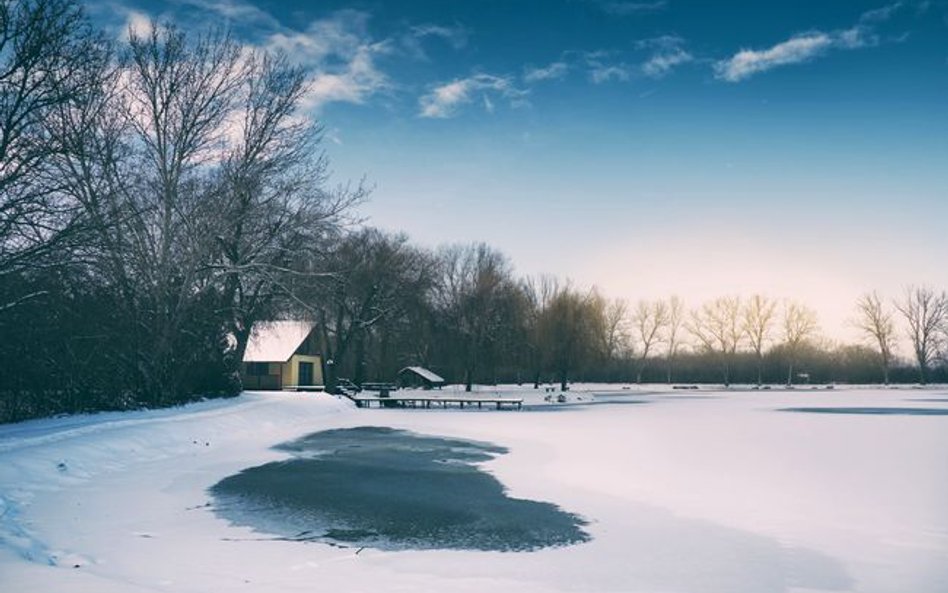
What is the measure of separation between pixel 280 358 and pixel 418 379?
722 inches

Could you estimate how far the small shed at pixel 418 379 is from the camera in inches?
2613

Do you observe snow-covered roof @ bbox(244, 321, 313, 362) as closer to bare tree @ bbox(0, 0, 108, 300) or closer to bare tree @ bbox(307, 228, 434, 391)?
bare tree @ bbox(307, 228, 434, 391)

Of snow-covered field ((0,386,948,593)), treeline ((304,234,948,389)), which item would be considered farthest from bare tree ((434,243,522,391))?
snow-covered field ((0,386,948,593))

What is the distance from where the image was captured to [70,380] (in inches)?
730

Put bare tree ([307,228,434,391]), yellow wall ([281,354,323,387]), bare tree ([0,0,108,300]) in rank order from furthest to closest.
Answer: yellow wall ([281,354,323,387])
bare tree ([307,228,434,391])
bare tree ([0,0,108,300])

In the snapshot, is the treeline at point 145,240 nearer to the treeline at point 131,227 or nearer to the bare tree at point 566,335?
the treeline at point 131,227

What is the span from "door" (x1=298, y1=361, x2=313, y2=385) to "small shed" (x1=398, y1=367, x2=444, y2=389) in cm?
1100

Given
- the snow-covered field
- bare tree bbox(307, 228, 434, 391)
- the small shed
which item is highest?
bare tree bbox(307, 228, 434, 391)

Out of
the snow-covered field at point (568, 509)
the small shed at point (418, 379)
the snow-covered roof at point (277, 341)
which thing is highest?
the snow-covered roof at point (277, 341)

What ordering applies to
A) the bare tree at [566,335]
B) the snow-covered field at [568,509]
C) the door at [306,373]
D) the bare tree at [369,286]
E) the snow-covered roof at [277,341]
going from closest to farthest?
the snow-covered field at [568,509]
the bare tree at [369,286]
the snow-covered roof at [277,341]
the door at [306,373]
the bare tree at [566,335]

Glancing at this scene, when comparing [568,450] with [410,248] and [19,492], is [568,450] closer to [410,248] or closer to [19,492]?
[19,492]

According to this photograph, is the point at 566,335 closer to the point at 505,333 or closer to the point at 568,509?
the point at 505,333

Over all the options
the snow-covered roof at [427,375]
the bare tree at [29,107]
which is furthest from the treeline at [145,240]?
the snow-covered roof at [427,375]

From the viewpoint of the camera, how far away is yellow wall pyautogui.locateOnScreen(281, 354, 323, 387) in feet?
180
